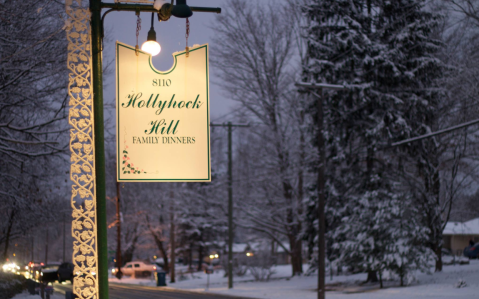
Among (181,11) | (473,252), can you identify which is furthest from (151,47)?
(473,252)

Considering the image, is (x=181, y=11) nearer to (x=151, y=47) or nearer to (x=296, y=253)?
(x=151, y=47)

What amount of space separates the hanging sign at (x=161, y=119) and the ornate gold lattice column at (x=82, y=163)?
0.34 meters

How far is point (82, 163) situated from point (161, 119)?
93 centimetres

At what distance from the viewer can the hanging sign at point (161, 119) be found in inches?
196

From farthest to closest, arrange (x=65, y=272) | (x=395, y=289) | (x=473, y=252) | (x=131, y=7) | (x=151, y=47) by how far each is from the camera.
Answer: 1. (x=473, y=252)
2. (x=65, y=272)
3. (x=395, y=289)
4. (x=131, y=7)
5. (x=151, y=47)

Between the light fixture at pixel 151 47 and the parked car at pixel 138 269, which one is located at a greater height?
the light fixture at pixel 151 47

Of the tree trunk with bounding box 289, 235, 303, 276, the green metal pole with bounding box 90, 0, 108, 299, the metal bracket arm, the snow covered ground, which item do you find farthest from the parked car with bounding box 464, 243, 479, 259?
the green metal pole with bounding box 90, 0, 108, 299

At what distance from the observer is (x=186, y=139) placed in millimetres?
5121

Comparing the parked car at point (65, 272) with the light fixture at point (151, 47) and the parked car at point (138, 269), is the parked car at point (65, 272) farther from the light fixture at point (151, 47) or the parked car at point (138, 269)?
the light fixture at point (151, 47)

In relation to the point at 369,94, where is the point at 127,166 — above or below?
below

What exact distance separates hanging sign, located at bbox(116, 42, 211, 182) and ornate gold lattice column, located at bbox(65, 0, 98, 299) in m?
0.34

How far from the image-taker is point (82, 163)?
203 inches

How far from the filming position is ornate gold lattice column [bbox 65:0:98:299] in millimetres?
4941

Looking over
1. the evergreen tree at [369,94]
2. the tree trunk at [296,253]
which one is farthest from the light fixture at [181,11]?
the tree trunk at [296,253]
